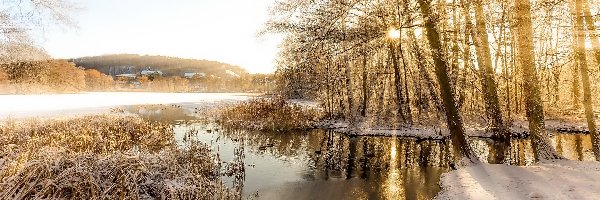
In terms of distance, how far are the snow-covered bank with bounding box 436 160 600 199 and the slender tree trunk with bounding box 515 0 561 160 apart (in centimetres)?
53

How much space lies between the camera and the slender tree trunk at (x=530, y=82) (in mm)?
9562

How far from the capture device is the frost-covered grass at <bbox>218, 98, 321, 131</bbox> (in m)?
22.0

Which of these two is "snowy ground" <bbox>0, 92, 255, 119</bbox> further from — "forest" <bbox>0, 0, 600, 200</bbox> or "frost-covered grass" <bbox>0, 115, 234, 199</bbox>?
"frost-covered grass" <bbox>0, 115, 234, 199</bbox>

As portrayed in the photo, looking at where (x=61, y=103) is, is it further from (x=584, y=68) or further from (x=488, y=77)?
(x=584, y=68)

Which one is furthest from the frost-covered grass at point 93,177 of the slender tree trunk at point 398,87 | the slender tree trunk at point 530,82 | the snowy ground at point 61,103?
the snowy ground at point 61,103

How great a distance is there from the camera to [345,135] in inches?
776

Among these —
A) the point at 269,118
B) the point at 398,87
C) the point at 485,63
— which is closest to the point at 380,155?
the point at 485,63

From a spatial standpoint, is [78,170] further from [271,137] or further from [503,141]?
[503,141]

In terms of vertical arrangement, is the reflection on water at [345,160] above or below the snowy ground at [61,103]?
below

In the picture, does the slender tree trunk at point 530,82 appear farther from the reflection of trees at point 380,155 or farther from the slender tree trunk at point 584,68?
the reflection of trees at point 380,155

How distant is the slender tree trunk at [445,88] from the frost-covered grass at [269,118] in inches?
482

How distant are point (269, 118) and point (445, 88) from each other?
1438cm

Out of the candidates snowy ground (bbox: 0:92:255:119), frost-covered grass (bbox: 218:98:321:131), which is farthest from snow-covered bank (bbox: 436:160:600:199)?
snowy ground (bbox: 0:92:255:119)

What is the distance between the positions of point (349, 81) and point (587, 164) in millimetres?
14102
